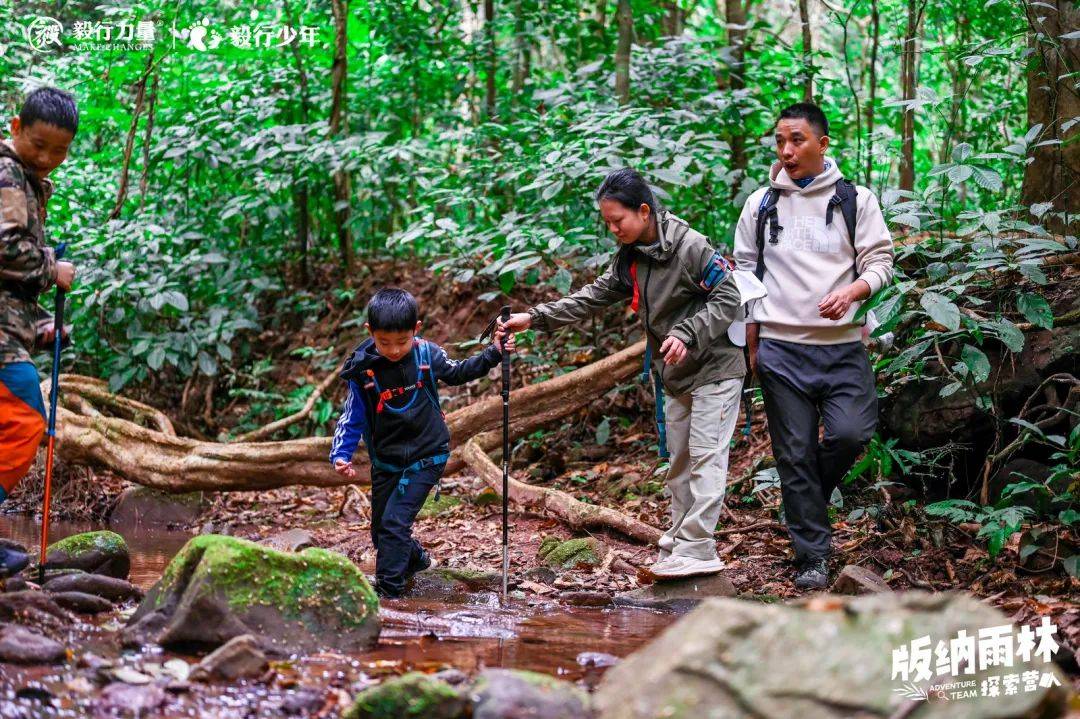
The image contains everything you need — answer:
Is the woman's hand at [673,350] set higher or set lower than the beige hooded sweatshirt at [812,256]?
lower

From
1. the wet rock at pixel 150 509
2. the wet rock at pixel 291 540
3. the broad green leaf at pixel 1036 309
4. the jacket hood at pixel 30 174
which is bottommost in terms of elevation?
the wet rock at pixel 150 509

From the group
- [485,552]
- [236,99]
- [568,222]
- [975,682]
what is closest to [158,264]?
[236,99]

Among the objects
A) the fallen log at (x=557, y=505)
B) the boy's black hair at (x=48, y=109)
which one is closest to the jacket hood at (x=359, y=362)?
the boy's black hair at (x=48, y=109)

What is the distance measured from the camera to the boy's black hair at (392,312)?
4906mm

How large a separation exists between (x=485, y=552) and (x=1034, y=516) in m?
3.22

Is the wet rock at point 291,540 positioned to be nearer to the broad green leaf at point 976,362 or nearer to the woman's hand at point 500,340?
the woman's hand at point 500,340

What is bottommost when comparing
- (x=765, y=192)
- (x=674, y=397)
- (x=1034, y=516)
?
(x=1034, y=516)

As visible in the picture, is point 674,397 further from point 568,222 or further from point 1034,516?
point 568,222

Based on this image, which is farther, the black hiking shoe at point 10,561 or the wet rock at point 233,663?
the black hiking shoe at point 10,561

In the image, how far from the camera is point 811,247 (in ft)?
16.7

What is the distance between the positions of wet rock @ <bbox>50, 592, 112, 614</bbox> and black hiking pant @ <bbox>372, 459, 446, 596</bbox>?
1.43m

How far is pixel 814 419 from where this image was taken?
520 cm

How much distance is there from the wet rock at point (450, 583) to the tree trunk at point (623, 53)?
15.7ft

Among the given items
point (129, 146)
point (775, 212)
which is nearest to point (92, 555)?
point (775, 212)
